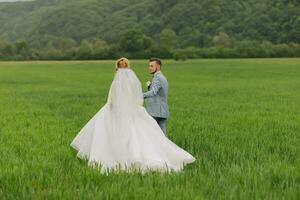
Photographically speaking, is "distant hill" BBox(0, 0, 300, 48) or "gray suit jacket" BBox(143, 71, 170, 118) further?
"distant hill" BBox(0, 0, 300, 48)

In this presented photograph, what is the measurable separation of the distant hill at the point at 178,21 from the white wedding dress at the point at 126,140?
77.0m

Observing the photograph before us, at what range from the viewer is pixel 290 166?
27.0 ft

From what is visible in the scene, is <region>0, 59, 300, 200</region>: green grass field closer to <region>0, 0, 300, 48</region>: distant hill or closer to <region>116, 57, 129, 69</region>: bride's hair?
<region>116, 57, 129, 69</region>: bride's hair

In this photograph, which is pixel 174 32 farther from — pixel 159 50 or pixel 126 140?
pixel 126 140

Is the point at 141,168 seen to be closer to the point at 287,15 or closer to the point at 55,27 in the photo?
the point at 287,15

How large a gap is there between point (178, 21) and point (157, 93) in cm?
12992

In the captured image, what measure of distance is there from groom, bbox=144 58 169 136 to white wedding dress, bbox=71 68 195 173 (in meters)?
1.07

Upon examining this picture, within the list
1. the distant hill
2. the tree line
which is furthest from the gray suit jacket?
the tree line

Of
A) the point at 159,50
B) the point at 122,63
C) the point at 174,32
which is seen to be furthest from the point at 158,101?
the point at 174,32

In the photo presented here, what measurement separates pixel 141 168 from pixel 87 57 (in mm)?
103600

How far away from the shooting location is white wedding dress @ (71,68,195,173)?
8.53 metres

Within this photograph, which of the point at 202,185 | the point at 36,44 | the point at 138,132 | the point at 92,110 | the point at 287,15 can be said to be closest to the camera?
the point at 202,185

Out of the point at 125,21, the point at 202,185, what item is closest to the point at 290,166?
the point at 202,185

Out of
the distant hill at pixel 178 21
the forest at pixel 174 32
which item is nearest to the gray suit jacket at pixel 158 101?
the forest at pixel 174 32
